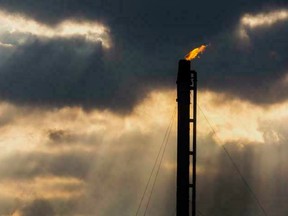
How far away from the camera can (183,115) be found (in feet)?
100

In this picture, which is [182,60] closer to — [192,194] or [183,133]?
[183,133]

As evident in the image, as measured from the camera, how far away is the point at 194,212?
97.4 ft

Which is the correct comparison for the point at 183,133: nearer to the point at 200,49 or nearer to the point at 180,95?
the point at 180,95

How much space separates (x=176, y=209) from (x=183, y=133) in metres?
5.61

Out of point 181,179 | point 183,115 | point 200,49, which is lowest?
point 181,179

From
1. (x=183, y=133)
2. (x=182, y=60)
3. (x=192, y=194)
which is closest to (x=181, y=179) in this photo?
(x=192, y=194)

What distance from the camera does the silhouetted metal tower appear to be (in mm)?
29656

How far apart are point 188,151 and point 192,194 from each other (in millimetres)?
3187

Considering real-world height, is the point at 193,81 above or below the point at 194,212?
above

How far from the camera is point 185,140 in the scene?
3025 cm

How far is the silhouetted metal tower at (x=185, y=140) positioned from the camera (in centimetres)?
2966

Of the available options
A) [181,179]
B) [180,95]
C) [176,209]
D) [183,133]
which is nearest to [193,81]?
[180,95]

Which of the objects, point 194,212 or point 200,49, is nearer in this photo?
point 194,212

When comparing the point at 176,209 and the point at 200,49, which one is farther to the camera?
the point at 200,49
